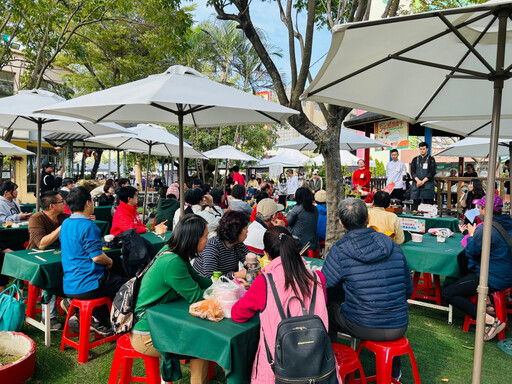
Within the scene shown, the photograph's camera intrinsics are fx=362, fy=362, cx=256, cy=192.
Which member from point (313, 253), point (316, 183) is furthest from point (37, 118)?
point (316, 183)

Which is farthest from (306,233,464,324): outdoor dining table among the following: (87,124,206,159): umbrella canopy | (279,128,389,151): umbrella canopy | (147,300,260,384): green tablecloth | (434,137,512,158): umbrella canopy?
(279,128,389,151): umbrella canopy

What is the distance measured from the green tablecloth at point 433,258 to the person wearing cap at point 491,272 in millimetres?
167

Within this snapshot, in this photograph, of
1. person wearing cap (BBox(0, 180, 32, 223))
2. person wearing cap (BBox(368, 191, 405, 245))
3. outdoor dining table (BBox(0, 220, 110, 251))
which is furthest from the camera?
person wearing cap (BBox(0, 180, 32, 223))

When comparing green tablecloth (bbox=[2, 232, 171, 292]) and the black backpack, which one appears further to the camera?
green tablecloth (bbox=[2, 232, 171, 292])

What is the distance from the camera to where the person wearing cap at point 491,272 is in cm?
392

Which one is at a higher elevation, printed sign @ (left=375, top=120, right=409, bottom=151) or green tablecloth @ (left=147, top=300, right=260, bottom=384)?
printed sign @ (left=375, top=120, right=409, bottom=151)

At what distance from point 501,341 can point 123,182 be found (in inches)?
342

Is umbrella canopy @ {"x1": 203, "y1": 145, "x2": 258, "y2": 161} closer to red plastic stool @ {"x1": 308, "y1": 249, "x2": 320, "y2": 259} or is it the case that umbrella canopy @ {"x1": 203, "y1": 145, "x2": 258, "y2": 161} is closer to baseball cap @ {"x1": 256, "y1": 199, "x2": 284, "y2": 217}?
red plastic stool @ {"x1": 308, "y1": 249, "x2": 320, "y2": 259}

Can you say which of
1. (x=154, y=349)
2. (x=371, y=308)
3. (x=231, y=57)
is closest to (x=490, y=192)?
(x=371, y=308)

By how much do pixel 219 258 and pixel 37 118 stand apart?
4421mm

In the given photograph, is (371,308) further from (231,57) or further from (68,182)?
(231,57)

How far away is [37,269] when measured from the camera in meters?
3.60

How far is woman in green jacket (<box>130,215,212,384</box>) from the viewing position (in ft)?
8.67

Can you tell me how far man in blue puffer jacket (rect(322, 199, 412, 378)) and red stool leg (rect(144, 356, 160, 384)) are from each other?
1521 mm
